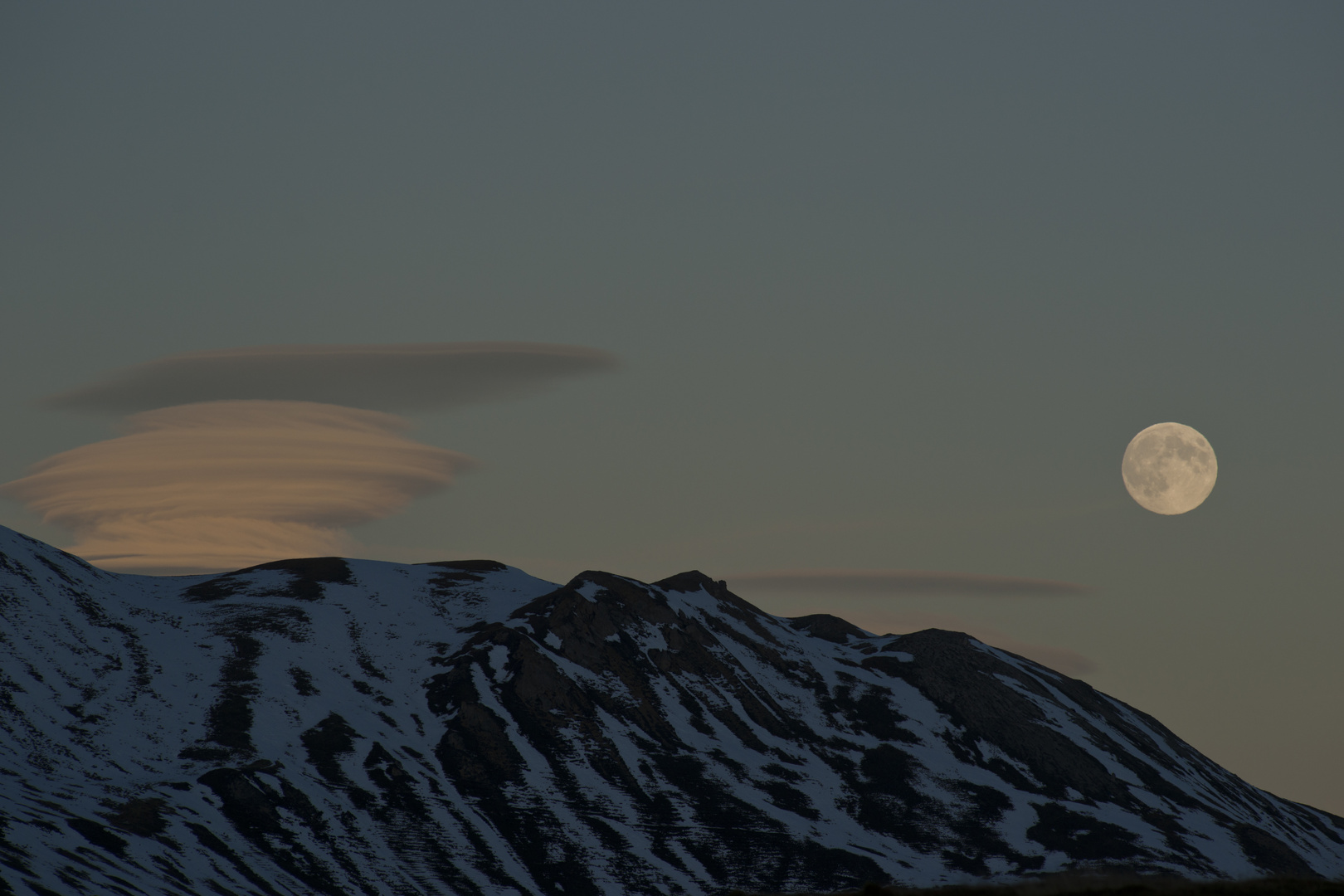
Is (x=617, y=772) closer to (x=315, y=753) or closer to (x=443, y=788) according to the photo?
(x=443, y=788)

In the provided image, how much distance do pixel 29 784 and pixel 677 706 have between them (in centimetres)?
9010

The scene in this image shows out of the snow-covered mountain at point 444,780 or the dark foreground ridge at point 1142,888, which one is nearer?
the dark foreground ridge at point 1142,888

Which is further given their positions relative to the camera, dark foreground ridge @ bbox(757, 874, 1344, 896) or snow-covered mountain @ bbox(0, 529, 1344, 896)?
snow-covered mountain @ bbox(0, 529, 1344, 896)

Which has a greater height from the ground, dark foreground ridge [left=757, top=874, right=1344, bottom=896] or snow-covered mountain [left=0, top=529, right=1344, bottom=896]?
dark foreground ridge [left=757, top=874, right=1344, bottom=896]

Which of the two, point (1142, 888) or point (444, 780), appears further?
point (444, 780)

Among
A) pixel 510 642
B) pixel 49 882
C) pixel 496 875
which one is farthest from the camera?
pixel 510 642

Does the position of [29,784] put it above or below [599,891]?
above

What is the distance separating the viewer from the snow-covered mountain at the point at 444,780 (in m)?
135

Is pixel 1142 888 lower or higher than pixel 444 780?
A: higher

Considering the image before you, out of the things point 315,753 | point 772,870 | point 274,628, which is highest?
point 274,628

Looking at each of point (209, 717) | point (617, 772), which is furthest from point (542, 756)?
point (209, 717)

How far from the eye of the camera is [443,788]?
158875 mm

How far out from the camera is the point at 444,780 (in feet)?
528

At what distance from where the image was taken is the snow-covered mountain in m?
135
